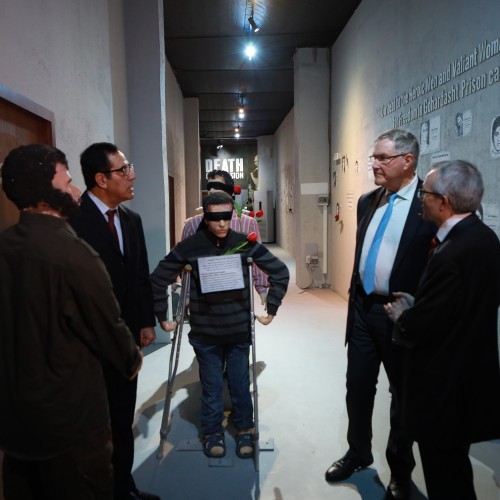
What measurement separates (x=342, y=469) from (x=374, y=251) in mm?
1162

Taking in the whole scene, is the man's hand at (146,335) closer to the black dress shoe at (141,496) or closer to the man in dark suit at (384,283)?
the black dress shoe at (141,496)

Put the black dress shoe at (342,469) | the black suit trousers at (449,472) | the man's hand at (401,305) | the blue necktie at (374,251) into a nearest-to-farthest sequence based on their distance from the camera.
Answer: the black suit trousers at (449,472) < the man's hand at (401,305) < the blue necktie at (374,251) < the black dress shoe at (342,469)

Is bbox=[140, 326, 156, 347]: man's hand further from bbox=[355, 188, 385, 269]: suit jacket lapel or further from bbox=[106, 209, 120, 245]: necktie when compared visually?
bbox=[355, 188, 385, 269]: suit jacket lapel

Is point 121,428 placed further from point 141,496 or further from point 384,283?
point 384,283

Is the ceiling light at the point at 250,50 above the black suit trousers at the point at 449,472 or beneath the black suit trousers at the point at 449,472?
above

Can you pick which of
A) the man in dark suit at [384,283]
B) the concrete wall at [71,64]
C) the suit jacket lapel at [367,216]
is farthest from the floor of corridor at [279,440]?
the concrete wall at [71,64]

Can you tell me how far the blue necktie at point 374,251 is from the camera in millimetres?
2004

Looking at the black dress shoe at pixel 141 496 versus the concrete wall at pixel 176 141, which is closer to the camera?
the black dress shoe at pixel 141 496

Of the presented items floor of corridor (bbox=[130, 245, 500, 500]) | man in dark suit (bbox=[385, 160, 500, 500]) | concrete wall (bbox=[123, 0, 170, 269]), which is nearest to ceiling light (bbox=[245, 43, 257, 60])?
concrete wall (bbox=[123, 0, 170, 269])

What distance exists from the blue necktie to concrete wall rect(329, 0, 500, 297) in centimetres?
105

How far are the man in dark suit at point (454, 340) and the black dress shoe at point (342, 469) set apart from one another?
2.22 ft

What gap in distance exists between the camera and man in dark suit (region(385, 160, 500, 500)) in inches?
53.6

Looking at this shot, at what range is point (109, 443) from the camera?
131 cm

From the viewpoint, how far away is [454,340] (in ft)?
4.60
